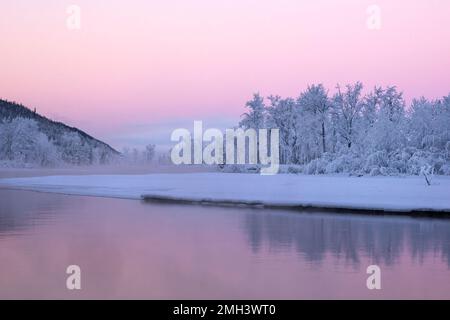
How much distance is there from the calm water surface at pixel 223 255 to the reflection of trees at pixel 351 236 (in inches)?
1.3

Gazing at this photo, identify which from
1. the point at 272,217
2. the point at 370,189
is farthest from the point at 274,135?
Result: the point at 272,217

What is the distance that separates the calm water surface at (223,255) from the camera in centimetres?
1114

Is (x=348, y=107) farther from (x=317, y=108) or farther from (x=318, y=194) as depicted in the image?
(x=318, y=194)

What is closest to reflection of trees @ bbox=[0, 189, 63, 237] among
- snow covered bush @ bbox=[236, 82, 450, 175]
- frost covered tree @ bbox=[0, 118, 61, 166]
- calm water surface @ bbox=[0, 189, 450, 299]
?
calm water surface @ bbox=[0, 189, 450, 299]

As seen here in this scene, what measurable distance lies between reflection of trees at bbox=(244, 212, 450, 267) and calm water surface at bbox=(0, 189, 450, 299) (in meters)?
0.03

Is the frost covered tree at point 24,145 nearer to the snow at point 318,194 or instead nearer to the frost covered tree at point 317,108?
the frost covered tree at point 317,108

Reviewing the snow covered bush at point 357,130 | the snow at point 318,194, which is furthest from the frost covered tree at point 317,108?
the snow at point 318,194

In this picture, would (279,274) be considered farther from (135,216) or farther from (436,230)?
(135,216)

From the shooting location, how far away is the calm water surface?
11141mm

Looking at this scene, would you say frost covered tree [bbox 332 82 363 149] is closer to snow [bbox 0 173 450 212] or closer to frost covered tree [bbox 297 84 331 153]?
frost covered tree [bbox 297 84 331 153]

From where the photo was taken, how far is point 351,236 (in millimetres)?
18594

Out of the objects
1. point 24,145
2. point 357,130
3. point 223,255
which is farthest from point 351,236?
point 24,145

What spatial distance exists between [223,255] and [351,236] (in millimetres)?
5630
